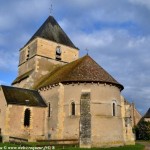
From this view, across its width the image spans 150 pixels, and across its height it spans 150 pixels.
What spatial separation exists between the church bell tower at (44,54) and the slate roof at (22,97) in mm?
3583

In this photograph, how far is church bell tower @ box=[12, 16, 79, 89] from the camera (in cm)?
3409

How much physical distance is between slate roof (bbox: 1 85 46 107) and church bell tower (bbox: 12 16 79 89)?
358 centimetres

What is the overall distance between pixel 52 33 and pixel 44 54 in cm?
386

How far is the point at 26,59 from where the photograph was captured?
37.4 m

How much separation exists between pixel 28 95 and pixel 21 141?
19.7ft

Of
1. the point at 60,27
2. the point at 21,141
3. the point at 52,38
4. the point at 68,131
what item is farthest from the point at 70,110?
the point at 60,27

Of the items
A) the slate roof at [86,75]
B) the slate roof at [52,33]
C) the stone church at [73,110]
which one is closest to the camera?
the stone church at [73,110]

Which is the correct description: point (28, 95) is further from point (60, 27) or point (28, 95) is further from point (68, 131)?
point (60, 27)

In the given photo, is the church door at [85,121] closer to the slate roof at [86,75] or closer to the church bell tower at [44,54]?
the slate roof at [86,75]

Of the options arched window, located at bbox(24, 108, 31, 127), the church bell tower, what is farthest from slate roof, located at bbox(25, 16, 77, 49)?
arched window, located at bbox(24, 108, 31, 127)

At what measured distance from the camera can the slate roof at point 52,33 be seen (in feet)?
120

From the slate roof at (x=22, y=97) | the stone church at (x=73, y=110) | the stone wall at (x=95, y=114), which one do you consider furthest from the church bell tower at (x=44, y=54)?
the stone wall at (x=95, y=114)

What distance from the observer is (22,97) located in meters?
27.4

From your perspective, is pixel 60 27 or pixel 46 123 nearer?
pixel 46 123
